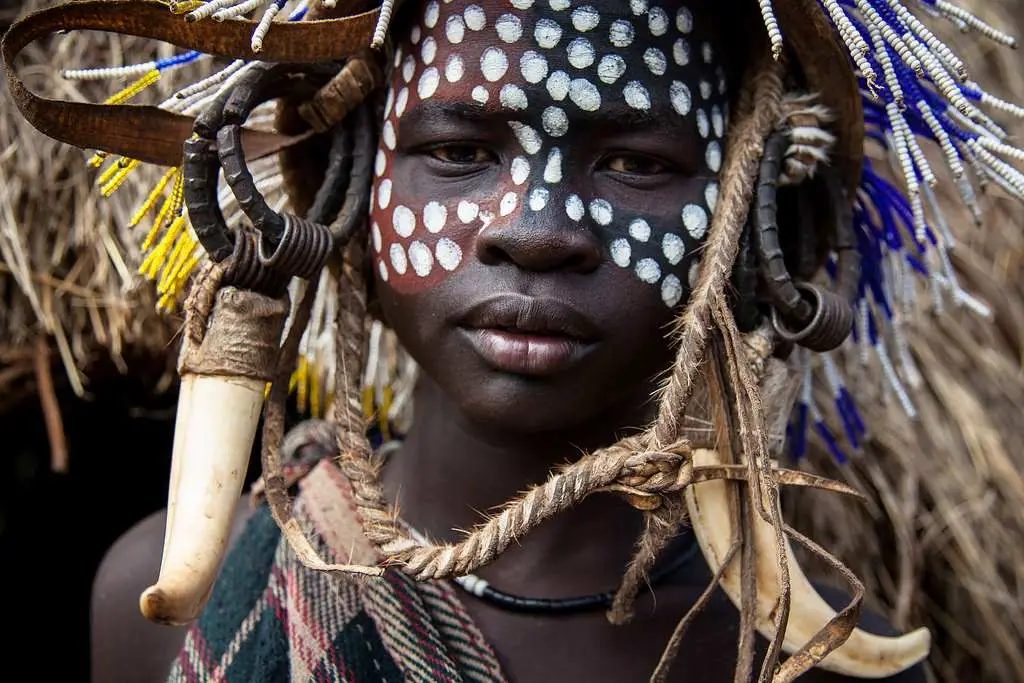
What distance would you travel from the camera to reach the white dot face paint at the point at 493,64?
4.29 feet

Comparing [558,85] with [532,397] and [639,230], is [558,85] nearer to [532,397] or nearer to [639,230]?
[639,230]

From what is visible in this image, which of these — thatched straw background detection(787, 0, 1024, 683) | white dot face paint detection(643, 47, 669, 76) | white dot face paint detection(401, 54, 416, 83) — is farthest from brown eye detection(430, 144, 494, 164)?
thatched straw background detection(787, 0, 1024, 683)

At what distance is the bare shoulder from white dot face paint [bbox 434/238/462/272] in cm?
57

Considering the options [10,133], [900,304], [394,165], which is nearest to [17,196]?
[10,133]

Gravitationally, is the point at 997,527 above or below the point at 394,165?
below

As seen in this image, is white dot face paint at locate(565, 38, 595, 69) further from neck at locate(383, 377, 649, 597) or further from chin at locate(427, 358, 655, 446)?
neck at locate(383, 377, 649, 597)

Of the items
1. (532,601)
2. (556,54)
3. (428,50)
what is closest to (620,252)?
(556,54)

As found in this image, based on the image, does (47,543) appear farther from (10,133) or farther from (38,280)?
(10,133)

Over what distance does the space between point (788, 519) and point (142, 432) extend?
142cm

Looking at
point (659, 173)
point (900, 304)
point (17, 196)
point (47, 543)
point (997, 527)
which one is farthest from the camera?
point (47, 543)

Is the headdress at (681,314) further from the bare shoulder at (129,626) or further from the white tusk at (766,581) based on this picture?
the bare shoulder at (129,626)

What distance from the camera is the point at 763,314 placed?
4.72 feet

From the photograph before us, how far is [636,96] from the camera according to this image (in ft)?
4.34

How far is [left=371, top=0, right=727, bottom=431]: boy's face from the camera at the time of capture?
1.29 m
